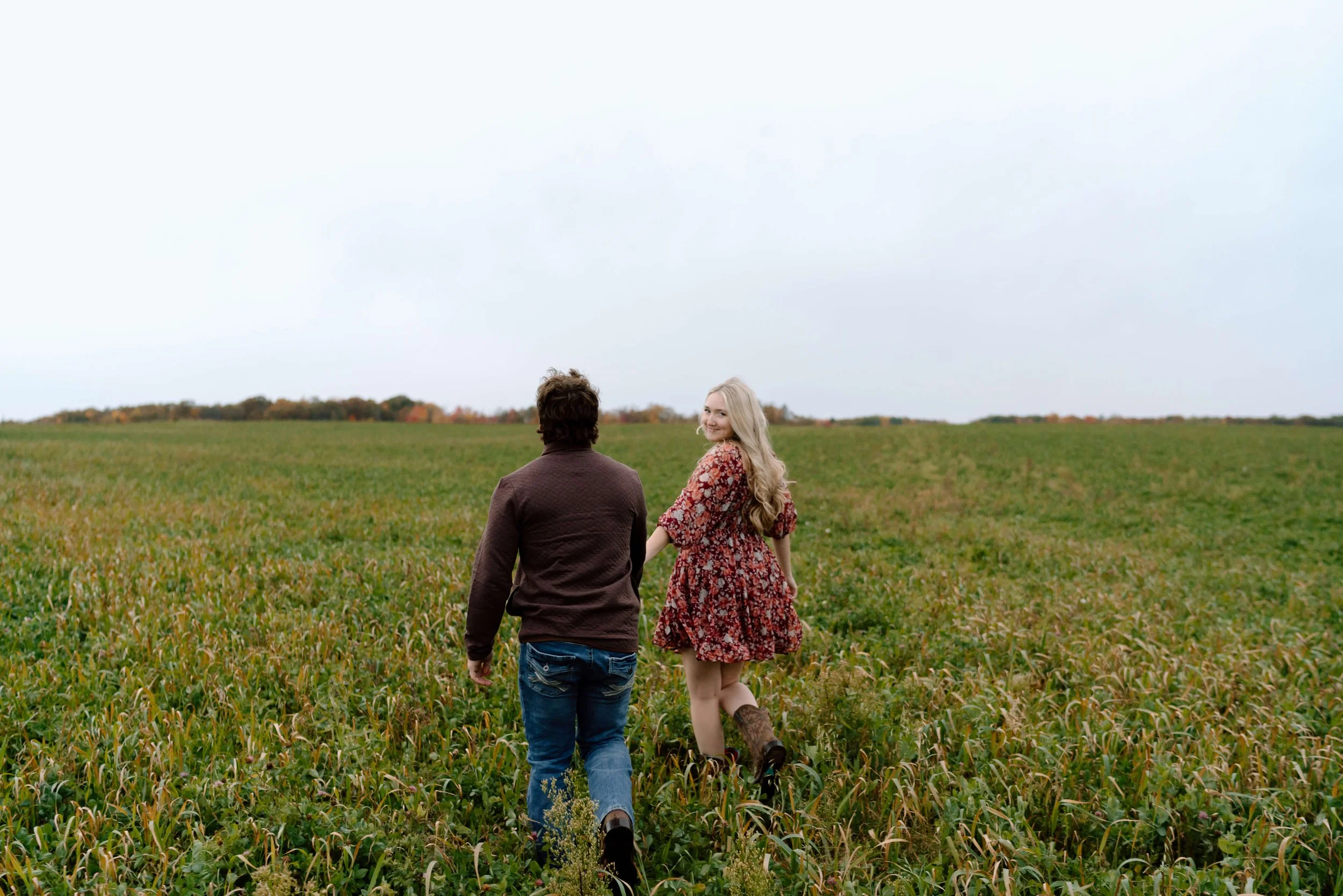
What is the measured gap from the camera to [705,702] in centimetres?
409

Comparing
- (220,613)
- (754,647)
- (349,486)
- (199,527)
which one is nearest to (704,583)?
(754,647)

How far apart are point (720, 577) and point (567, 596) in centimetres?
112

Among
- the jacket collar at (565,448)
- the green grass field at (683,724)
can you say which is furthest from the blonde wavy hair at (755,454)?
the green grass field at (683,724)

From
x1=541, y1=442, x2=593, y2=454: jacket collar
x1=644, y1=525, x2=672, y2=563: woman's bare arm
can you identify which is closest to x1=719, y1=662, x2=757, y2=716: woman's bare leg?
x1=644, y1=525, x2=672, y2=563: woman's bare arm

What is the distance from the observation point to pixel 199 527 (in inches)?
441

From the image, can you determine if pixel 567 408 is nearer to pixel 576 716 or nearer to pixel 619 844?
pixel 576 716

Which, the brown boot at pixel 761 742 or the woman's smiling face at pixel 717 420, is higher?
the woman's smiling face at pixel 717 420

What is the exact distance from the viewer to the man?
3104 millimetres

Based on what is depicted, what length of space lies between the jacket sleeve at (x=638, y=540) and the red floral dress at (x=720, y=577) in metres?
0.28

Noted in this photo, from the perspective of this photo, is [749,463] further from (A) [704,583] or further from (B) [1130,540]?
(B) [1130,540]

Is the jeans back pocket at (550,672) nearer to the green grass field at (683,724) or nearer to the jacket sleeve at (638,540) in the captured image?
the jacket sleeve at (638,540)

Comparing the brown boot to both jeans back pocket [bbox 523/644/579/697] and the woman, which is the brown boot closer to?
the woman

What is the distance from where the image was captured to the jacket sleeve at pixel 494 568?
3084 mm

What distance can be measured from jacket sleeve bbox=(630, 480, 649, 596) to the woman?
17cm
